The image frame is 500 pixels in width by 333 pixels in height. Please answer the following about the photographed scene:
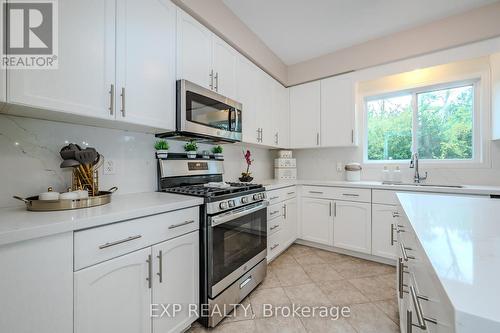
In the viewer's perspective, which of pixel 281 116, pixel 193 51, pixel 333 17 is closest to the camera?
pixel 193 51

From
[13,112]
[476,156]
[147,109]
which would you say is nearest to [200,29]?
[147,109]

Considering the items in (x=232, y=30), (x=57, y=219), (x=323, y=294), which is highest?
(x=232, y=30)

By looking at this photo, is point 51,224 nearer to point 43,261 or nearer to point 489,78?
point 43,261

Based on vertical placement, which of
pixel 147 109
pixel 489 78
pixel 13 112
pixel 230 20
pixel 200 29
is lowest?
pixel 13 112

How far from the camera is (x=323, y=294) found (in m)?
1.85

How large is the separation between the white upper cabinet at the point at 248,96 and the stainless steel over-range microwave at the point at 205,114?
0.24 metres

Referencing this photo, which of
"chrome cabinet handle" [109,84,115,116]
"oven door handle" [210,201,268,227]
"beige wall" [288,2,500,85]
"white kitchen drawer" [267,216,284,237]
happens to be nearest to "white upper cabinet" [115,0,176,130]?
"chrome cabinet handle" [109,84,115,116]

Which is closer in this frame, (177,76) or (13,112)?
(13,112)

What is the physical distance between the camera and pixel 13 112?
111 cm

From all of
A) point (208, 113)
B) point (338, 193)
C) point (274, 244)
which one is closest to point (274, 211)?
point (274, 244)

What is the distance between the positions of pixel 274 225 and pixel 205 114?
141cm

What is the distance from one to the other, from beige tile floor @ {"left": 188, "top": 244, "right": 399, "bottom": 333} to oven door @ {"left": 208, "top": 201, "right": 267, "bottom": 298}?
10.8 inches

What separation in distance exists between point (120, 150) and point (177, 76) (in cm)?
71

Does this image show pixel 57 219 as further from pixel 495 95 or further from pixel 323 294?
pixel 495 95
